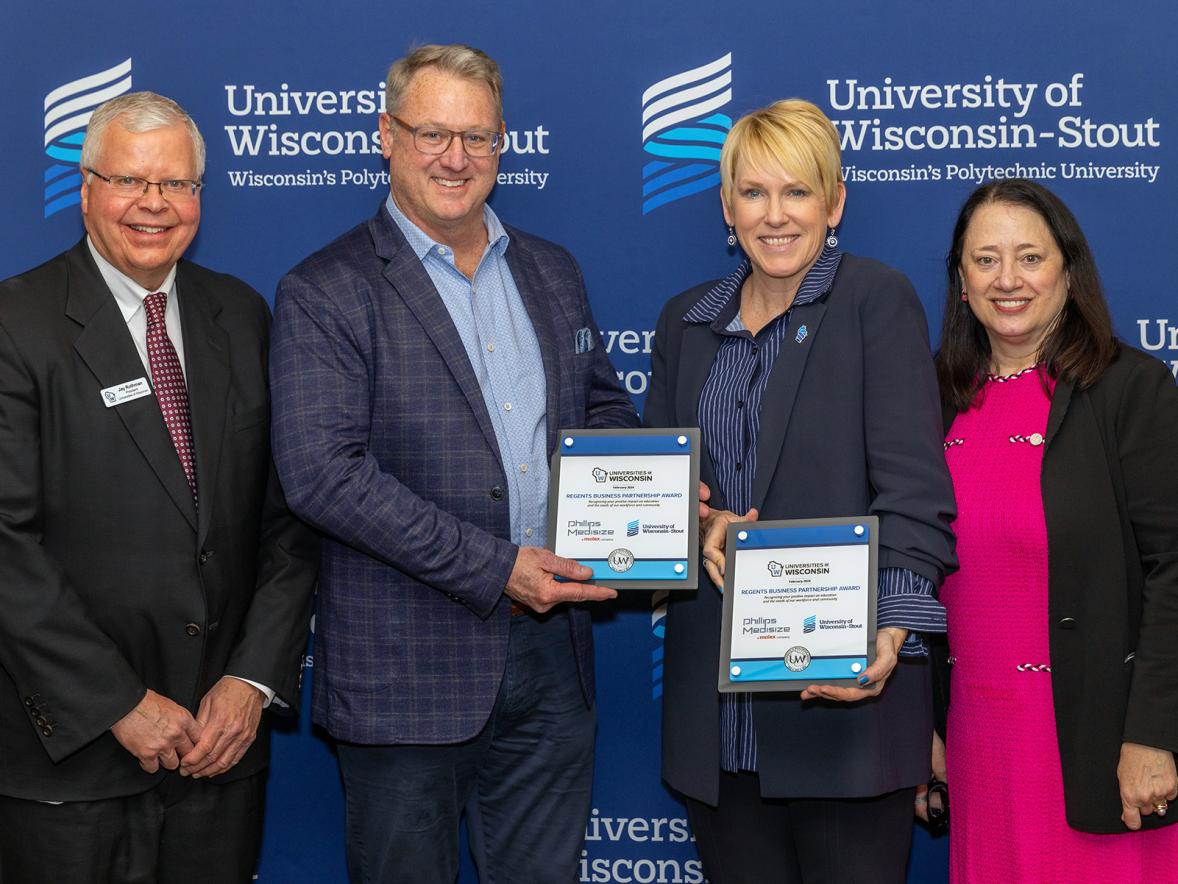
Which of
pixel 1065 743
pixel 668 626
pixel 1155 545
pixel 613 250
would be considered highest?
pixel 613 250

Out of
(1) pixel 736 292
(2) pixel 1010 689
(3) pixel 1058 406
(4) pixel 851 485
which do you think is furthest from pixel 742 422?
(2) pixel 1010 689

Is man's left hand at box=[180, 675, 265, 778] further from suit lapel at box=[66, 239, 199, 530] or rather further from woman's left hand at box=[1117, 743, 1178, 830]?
woman's left hand at box=[1117, 743, 1178, 830]

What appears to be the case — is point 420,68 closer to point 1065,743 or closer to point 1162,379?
point 1162,379

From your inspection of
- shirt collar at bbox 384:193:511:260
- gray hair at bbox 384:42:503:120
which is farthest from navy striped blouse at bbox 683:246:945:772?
gray hair at bbox 384:42:503:120

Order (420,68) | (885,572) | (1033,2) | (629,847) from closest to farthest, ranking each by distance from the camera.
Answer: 1. (885,572)
2. (420,68)
3. (1033,2)
4. (629,847)

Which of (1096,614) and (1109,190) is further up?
(1109,190)

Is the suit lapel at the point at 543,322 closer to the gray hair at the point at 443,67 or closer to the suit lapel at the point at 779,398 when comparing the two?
the gray hair at the point at 443,67

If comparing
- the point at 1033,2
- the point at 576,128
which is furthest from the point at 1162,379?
the point at 576,128

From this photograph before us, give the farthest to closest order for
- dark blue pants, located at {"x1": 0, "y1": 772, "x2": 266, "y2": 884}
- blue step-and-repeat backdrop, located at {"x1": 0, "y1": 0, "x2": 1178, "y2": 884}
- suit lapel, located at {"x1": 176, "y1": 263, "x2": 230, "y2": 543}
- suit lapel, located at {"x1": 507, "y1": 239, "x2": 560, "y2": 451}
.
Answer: blue step-and-repeat backdrop, located at {"x1": 0, "y1": 0, "x2": 1178, "y2": 884}, suit lapel, located at {"x1": 507, "y1": 239, "x2": 560, "y2": 451}, suit lapel, located at {"x1": 176, "y1": 263, "x2": 230, "y2": 543}, dark blue pants, located at {"x1": 0, "y1": 772, "x2": 266, "y2": 884}

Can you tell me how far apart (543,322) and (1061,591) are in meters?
1.29

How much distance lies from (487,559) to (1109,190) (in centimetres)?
212

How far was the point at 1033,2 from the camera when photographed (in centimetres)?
334

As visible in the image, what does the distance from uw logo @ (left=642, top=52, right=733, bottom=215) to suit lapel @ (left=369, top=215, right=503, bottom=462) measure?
0.99 meters

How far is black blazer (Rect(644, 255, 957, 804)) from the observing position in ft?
7.98
